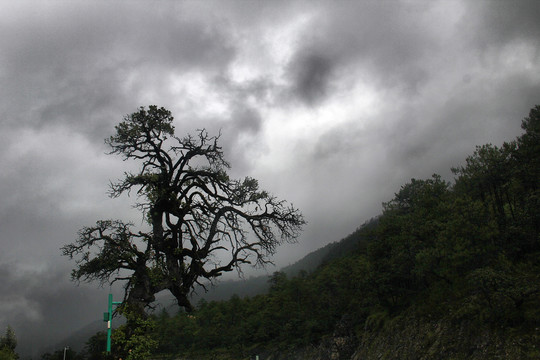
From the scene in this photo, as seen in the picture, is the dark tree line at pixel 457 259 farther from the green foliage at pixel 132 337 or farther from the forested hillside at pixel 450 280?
the green foliage at pixel 132 337

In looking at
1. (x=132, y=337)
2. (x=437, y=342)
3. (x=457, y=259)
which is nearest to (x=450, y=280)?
(x=457, y=259)

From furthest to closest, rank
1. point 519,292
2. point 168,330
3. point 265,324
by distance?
1. point 168,330
2. point 265,324
3. point 519,292

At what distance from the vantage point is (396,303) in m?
43.2

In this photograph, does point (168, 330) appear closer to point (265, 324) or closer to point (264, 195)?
point (265, 324)

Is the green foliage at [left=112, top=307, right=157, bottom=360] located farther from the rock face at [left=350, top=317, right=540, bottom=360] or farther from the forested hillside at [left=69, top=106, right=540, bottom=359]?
the rock face at [left=350, top=317, right=540, bottom=360]

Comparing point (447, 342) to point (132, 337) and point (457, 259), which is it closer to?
point (457, 259)

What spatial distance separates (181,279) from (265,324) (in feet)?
255

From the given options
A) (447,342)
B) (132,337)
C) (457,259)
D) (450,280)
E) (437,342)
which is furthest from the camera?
(450,280)

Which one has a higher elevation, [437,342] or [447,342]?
[447,342]

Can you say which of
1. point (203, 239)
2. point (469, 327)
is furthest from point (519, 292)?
point (203, 239)

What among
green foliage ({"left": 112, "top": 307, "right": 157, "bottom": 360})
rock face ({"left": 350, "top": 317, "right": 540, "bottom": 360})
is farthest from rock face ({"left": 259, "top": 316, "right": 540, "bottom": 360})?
green foliage ({"left": 112, "top": 307, "right": 157, "bottom": 360})

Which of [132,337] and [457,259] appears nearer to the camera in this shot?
[132,337]

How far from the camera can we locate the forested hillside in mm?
22828

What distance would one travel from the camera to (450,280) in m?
35.1
